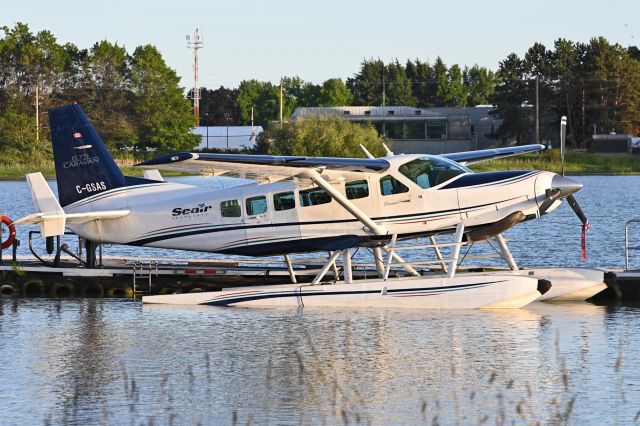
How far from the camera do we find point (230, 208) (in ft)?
67.9

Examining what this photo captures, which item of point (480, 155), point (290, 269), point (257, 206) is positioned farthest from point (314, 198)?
point (480, 155)

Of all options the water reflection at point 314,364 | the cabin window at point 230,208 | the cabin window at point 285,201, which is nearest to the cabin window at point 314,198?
the cabin window at point 285,201

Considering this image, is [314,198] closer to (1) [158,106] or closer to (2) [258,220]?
(2) [258,220]

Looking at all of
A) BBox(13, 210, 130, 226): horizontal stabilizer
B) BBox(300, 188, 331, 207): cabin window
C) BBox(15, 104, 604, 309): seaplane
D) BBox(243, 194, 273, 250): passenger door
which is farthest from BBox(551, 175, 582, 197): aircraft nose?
BBox(13, 210, 130, 226): horizontal stabilizer

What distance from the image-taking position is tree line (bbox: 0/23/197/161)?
103125mm

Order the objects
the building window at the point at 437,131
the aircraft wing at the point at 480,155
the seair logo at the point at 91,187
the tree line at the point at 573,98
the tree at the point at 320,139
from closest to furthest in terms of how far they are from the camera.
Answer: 1. the seair logo at the point at 91,187
2. the aircraft wing at the point at 480,155
3. the tree at the point at 320,139
4. the tree line at the point at 573,98
5. the building window at the point at 437,131

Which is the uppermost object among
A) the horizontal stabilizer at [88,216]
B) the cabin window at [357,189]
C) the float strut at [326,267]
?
the cabin window at [357,189]

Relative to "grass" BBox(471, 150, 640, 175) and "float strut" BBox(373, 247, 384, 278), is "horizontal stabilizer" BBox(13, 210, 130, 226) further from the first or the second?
"grass" BBox(471, 150, 640, 175)

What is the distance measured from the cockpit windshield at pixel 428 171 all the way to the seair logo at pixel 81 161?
5.80m

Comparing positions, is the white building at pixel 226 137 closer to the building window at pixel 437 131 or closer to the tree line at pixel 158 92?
the tree line at pixel 158 92

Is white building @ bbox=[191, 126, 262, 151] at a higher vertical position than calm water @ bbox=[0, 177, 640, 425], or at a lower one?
higher

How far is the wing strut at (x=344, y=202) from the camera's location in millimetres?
19500

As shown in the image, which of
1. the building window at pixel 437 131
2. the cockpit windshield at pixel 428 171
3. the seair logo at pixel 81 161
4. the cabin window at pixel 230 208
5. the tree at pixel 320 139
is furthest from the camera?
the building window at pixel 437 131

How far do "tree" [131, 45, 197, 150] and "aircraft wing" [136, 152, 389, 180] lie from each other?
83900mm
